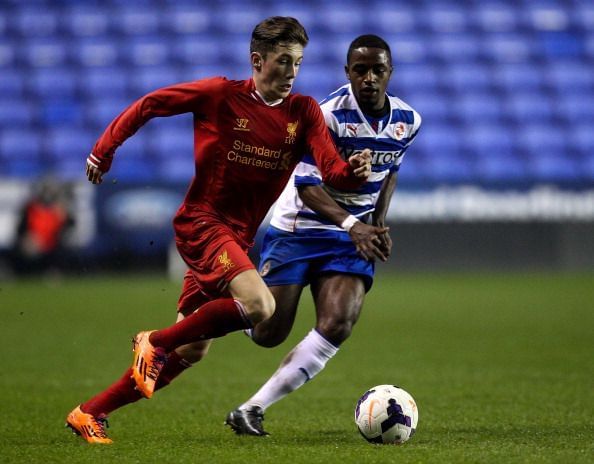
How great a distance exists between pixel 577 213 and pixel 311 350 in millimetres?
13092

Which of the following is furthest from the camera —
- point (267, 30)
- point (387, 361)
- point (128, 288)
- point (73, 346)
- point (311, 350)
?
point (128, 288)

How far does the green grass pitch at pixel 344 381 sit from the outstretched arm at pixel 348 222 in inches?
34.9

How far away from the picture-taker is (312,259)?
582 cm

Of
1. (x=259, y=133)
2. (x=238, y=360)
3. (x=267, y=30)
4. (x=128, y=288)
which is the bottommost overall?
(x=128, y=288)

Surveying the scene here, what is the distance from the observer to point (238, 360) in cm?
912

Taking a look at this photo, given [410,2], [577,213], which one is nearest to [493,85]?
[410,2]

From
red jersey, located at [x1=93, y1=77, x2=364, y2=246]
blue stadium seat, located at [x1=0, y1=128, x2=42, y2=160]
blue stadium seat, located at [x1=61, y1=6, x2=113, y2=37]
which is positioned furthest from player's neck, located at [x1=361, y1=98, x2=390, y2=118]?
blue stadium seat, located at [x1=61, y1=6, x2=113, y2=37]

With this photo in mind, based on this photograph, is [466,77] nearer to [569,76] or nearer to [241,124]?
[569,76]


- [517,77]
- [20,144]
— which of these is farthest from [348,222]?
[517,77]

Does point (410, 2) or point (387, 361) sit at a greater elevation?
point (410, 2)

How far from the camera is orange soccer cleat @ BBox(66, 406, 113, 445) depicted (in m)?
5.14

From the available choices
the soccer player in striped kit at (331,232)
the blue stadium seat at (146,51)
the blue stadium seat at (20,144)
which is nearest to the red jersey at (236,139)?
the soccer player in striped kit at (331,232)

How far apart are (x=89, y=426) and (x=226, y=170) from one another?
4.43 feet

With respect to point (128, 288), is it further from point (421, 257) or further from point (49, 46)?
point (49, 46)
